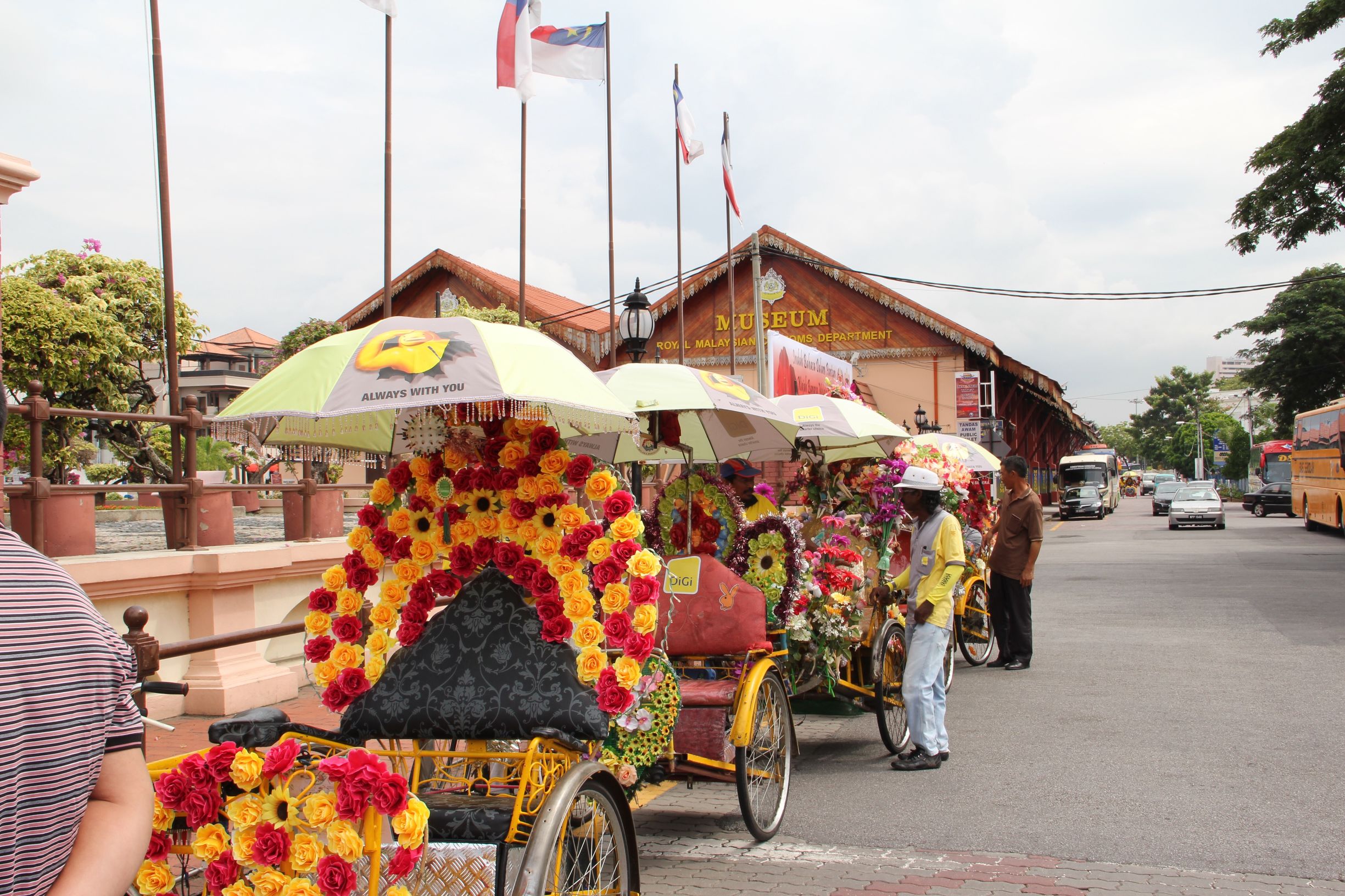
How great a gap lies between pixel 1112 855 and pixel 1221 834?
665 mm

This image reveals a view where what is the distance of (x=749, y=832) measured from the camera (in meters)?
5.49

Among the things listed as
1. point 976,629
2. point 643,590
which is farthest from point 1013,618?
point 643,590

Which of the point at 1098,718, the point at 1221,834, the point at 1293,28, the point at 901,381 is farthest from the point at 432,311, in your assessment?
the point at 1221,834

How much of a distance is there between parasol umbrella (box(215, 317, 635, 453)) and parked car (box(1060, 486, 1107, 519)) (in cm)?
4277

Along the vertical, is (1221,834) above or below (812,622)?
below

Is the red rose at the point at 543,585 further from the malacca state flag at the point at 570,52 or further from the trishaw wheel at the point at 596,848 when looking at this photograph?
the malacca state flag at the point at 570,52

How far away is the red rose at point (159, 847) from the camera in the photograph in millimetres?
2832

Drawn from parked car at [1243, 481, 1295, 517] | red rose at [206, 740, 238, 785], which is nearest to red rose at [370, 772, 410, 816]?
red rose at [206, 740, 238, 785]

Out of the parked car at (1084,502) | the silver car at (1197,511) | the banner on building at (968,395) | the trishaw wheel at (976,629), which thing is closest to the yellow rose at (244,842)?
the trishaw wheel at (976,629)

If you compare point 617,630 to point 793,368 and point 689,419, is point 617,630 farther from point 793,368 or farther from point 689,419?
point 793,368

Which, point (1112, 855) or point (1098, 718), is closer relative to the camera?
point (1112, 855)

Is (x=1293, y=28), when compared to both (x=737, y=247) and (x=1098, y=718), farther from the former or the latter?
(x=1098, y=718)

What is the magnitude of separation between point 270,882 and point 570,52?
43.4 ft

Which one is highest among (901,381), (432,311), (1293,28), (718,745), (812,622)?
(1293,28)
